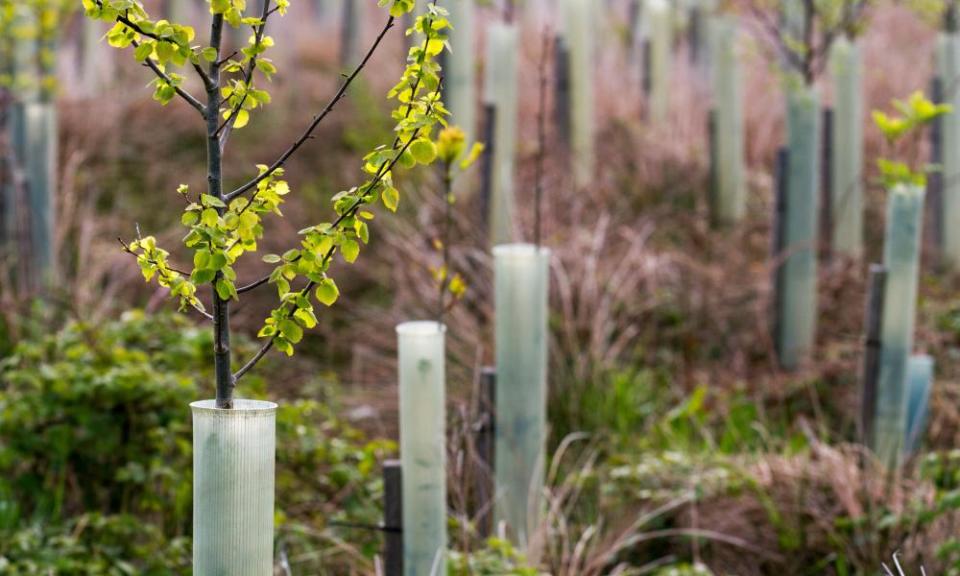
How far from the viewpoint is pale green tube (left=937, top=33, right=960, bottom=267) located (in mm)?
6465

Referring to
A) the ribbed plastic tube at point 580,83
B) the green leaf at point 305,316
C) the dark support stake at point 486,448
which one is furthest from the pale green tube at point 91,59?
the green leaf at point 305,316

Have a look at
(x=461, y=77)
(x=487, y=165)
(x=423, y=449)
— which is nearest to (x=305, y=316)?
(x=423, y=449)

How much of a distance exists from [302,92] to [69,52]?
5.82 ft

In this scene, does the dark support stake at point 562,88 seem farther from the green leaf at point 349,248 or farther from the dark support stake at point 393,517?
the green leaf at point 349,248

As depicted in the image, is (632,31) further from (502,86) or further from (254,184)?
(254,184)

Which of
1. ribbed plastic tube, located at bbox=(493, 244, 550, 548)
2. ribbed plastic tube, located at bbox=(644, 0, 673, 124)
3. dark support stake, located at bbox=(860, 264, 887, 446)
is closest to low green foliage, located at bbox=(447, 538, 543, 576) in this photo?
ribbed plastic tube, located at bbox=(493, 244, 550, 548)

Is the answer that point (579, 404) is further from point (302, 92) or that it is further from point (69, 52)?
point (69, 52)

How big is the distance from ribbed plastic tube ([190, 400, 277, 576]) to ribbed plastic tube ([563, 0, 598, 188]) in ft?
17.2

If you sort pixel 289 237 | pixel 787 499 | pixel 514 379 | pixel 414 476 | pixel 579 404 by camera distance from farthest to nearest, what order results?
pixel 289 237
pixel 579 404
pixel 787 499
pixel 514 379
pixel 414 476

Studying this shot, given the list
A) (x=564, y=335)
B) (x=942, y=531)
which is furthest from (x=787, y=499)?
(x=564, y=335)

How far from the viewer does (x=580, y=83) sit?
23.3 feet

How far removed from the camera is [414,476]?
9.23 ft

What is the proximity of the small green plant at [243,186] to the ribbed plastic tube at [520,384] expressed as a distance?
140 centimetres

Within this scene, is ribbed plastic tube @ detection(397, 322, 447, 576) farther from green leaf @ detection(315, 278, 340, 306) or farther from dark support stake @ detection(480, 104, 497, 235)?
dark support stake @ detection(480, 104, 497, 235)
